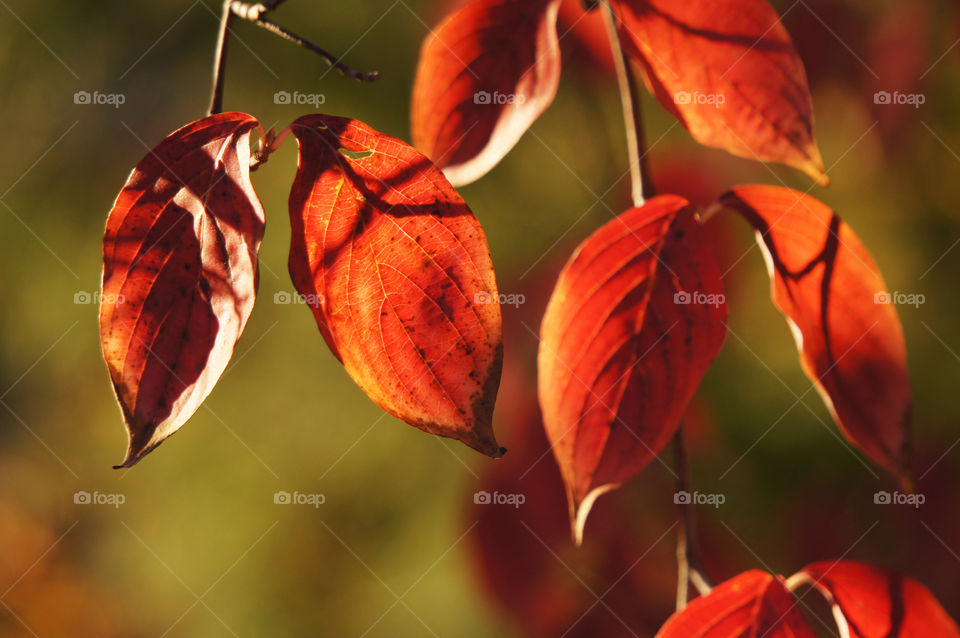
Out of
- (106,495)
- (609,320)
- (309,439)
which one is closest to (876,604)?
(609,320)

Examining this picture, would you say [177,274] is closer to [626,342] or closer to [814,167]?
[626,342]

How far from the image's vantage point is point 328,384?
1.01 m

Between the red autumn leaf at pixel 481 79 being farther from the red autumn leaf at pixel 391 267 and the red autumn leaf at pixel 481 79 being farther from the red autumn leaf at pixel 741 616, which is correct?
the red autumn leaf at pixel 741 616

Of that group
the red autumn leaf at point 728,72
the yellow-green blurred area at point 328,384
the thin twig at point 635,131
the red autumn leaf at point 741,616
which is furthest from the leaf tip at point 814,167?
the yellow-green blurred area at point 328,384

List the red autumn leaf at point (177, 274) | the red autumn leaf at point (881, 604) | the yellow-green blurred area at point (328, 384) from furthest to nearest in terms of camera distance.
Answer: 1. the yellow-green blurred area at point (328, 384)
2. the red autumn leaf at point (881, 604)
3. the red autumn leaf at point (177, 274)

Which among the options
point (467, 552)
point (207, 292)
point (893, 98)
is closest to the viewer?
point (207, 292)

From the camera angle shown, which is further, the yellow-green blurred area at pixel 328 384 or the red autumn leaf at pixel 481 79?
the yellow-green blurred area at pixel 328 384

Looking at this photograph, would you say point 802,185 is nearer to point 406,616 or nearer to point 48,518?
point 406,616

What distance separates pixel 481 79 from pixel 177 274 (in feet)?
0.76

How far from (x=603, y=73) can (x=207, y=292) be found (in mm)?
710

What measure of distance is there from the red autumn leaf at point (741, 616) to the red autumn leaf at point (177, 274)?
0.98ft

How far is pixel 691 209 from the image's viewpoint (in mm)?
404

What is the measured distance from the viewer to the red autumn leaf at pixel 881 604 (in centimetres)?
41

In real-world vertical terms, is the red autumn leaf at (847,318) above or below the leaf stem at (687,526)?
above
